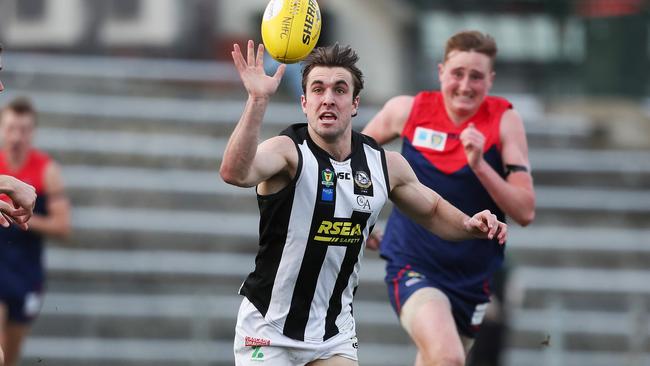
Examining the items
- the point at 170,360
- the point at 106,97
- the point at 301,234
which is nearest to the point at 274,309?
the point at 301,234

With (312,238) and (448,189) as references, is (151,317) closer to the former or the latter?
(448,189)

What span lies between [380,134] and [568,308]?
654cm

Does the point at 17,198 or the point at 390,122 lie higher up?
the point at 17,198

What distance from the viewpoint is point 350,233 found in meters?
6.57

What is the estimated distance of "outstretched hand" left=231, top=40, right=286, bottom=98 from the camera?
5898mm

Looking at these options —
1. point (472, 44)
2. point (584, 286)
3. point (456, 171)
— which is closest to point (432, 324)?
point (456, 171)

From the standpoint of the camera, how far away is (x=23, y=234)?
11.4 metres

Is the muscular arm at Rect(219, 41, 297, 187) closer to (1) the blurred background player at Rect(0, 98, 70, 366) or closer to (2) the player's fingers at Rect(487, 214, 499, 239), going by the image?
(2) the player's fingers at Rect(487, 214, 499, 239)

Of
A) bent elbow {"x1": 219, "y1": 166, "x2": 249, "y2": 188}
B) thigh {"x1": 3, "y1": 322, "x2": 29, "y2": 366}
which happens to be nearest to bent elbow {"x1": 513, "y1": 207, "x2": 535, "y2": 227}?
bent elbow {"x1": 219, "y1": 166, "x2": 249, "y2": 188}

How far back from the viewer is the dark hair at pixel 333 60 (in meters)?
6.57

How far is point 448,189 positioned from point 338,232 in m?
1.81

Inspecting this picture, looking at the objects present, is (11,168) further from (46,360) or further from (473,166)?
(473,166)

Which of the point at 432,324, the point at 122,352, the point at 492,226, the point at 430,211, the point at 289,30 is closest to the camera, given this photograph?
the point at 289,30

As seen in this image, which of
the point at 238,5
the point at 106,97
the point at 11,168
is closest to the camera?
the point at 11,168
